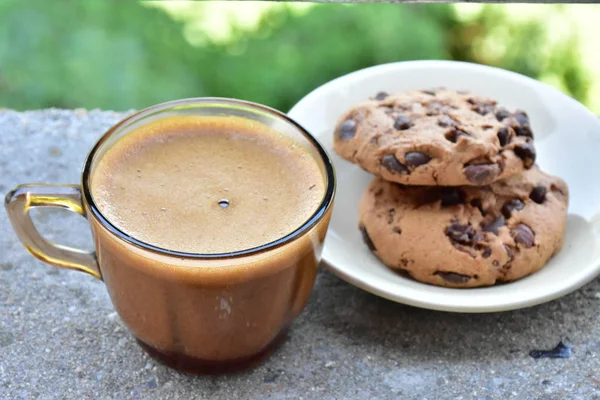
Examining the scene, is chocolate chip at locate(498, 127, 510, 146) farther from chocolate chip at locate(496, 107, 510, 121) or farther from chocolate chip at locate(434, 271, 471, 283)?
chocolate chip at locate(434, 271, 471, 283)

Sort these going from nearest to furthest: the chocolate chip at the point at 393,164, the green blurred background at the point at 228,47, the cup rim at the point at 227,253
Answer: the cup rim at the point at 227,253
the chocolate chip at the point at 393,164
the green blurred background at the point at 228,47

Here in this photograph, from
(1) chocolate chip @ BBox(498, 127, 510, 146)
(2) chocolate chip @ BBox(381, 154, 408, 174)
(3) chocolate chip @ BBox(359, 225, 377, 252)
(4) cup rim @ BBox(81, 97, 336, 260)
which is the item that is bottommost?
(3) chocolate chip @ BBox(359, 225, 377, 252)

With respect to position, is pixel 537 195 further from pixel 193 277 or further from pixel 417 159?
pixel 193 277

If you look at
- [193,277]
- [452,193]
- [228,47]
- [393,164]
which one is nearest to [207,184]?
[193,277]

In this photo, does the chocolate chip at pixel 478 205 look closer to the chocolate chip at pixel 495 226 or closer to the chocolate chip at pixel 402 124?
the chocolate chip at pixel 495 226

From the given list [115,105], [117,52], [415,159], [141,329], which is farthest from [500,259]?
[117,52]

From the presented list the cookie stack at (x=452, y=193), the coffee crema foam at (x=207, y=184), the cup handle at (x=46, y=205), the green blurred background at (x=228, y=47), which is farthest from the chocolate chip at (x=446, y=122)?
the green blurred background at (x=228, y=47)

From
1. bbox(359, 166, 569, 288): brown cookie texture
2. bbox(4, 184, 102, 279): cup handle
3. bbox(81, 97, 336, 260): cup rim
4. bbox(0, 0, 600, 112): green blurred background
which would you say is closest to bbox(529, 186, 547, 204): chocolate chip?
bbox(359, 166, 569, 288): brown cookie texture
